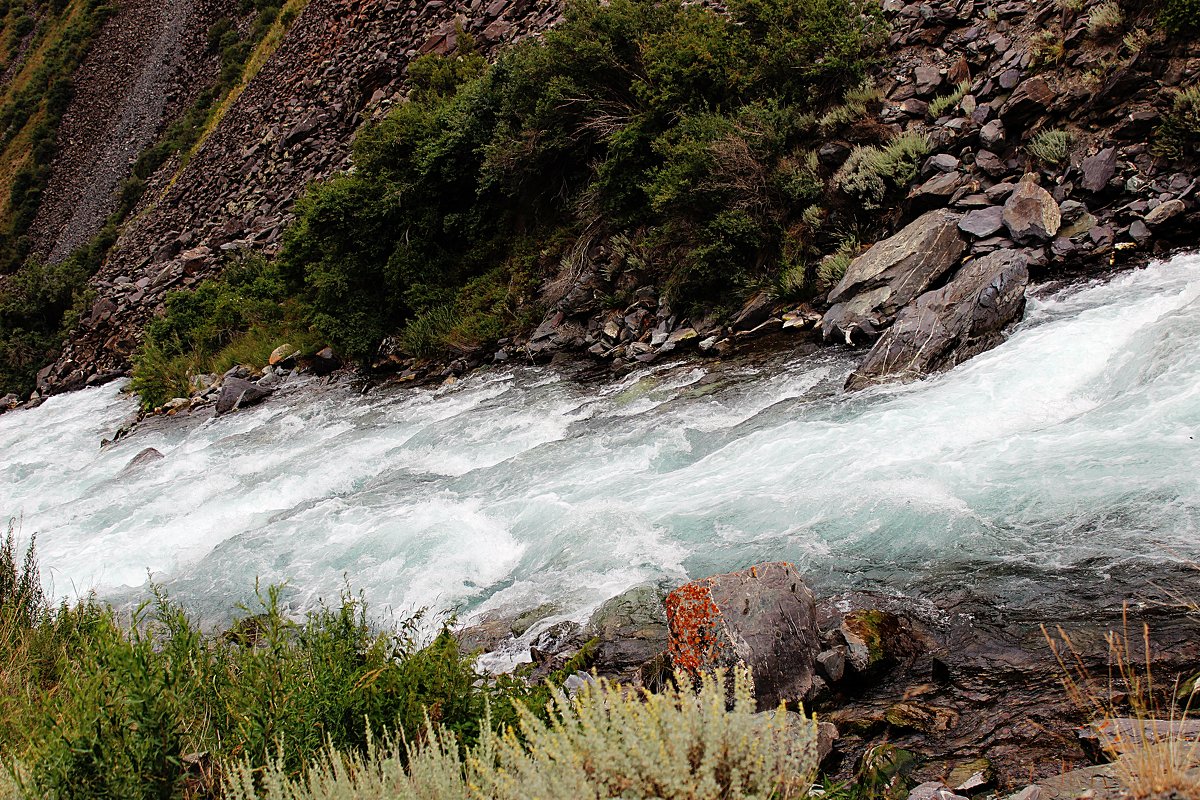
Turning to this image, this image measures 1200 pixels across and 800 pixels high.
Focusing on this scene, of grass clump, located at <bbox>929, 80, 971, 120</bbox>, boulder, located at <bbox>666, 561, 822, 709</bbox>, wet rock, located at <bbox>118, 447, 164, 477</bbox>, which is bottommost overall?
boulder, located at <bbox>666, 561, 822, 709</bbox>

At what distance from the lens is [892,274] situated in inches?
408

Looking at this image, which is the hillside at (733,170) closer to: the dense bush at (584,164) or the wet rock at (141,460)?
the dense bush at (584,164)

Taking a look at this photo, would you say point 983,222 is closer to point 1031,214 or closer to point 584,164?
point 1031,214

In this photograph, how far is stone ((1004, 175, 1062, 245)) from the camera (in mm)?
9867

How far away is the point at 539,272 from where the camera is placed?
15695 mm

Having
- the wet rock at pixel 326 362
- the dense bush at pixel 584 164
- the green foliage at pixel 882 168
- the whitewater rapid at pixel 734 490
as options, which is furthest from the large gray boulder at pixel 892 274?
the wet rock at pixel 326 362

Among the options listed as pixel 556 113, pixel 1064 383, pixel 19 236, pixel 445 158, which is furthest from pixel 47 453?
pixel 19 236

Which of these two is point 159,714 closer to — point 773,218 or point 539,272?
point 773,218

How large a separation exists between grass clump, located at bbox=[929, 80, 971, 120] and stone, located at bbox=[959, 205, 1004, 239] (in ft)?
6.94

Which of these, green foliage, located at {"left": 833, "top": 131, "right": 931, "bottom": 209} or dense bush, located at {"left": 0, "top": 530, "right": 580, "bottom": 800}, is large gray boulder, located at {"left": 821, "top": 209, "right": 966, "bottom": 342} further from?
dense bush, located at {"left": 0, "top": 530, "right": 580, "bottom": 800}

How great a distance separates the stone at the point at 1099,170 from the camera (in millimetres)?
9875

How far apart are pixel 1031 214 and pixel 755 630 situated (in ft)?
26.5

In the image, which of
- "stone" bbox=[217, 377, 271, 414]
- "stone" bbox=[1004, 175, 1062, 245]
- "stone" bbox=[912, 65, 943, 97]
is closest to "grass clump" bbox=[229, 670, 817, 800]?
"stone" bbox=[1004, 175, 1062, 245]

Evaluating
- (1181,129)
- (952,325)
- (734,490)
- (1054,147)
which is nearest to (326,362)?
(734,490)
